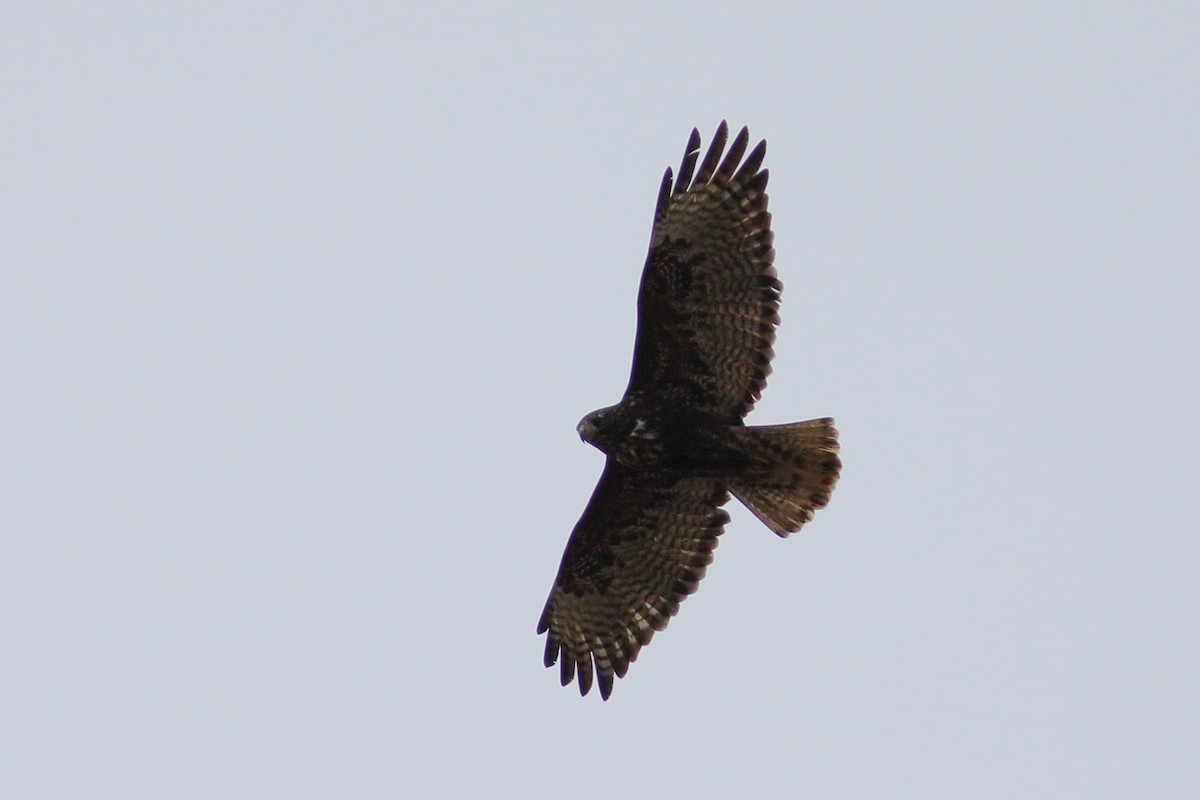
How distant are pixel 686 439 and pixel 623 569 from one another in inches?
60.5

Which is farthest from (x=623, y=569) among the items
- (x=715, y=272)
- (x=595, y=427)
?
(x=715, y=272)

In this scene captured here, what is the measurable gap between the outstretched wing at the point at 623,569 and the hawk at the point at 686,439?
1 cm

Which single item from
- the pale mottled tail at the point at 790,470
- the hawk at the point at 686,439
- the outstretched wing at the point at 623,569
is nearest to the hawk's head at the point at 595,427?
the hawk at the point at 686,439

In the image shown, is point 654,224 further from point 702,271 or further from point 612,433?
point 612,433

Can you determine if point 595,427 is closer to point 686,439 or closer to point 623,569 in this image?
point 686,439

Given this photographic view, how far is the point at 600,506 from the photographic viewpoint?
14.0 m

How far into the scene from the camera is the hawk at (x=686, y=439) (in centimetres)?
1274

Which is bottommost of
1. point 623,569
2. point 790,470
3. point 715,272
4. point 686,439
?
point 623,569

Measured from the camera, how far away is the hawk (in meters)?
12.7

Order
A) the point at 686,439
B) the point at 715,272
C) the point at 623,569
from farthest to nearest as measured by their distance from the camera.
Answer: the point at 623,569 < the point at 686,439 < the point at 715,272

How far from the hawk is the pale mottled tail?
0.4 inches

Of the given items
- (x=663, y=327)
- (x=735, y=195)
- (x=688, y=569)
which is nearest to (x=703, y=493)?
(x=688, y=569)

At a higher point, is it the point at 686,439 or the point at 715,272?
the point at 715,272

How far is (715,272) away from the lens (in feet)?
41.9
